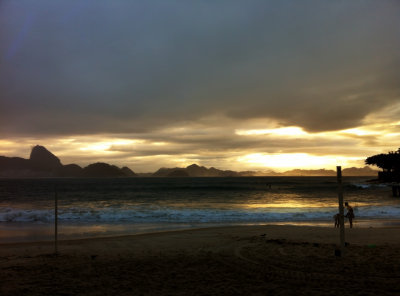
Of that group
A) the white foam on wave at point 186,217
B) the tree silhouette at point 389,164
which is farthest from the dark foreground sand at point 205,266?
the tree silhouette at point 389,164

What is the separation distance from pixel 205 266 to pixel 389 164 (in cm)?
10711

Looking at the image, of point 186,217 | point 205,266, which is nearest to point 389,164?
point 186,217

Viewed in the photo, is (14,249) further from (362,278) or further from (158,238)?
(362,278)

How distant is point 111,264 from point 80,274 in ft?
4.31

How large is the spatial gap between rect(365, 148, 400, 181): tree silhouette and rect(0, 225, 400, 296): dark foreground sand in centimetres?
9269

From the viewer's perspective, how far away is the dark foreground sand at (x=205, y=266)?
7.41m

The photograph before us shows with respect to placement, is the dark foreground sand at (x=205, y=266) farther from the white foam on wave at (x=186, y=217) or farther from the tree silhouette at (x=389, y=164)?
the tree silhouette at (x=389, y=164)

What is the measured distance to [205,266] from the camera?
9.55 metres

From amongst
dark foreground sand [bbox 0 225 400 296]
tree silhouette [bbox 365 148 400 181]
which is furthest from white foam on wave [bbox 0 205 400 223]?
tree silhouette [bbox 365 148 400 181]

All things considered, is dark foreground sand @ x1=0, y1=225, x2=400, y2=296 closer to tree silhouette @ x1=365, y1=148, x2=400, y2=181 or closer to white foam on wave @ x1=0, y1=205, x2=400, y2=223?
white foam on wave @ x1=0, y1=205, x2=400, y2=223

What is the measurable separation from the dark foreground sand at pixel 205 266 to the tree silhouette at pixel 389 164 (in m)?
92.7

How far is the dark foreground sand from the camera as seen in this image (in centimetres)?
741

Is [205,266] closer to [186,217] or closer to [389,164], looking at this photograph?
[186,217]

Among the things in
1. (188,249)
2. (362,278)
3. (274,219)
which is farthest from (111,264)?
(274,219)
